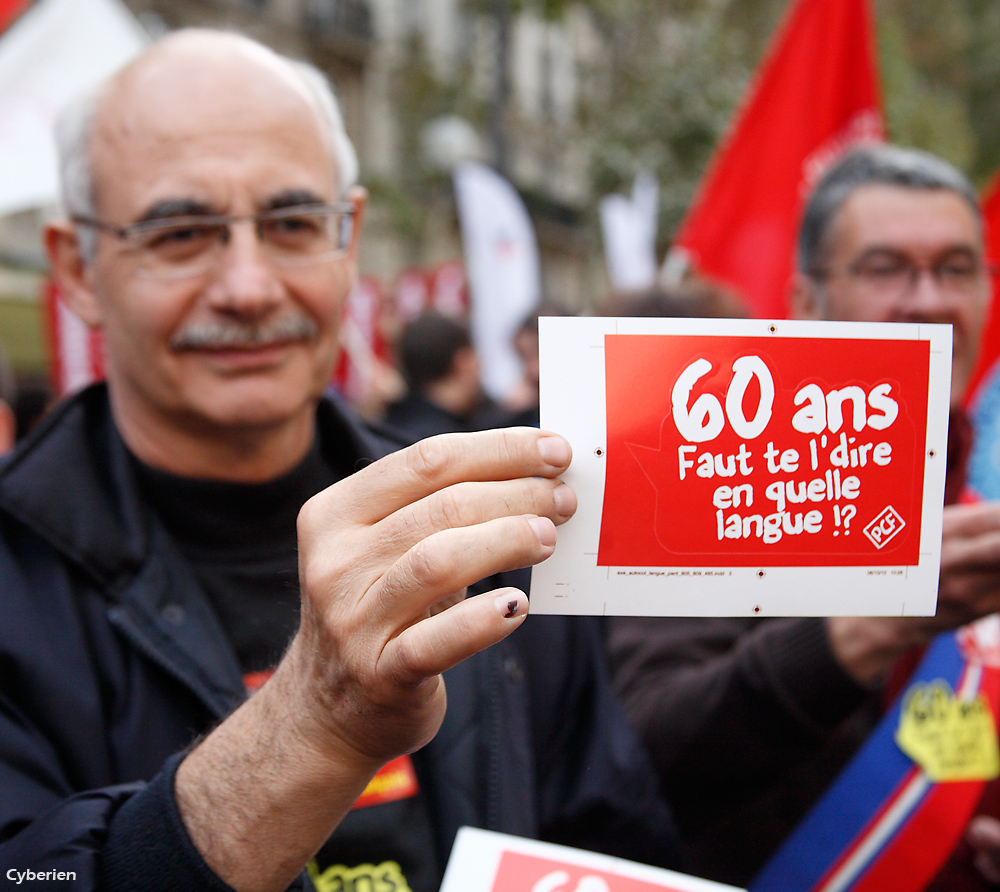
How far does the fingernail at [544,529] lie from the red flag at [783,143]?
2.31m

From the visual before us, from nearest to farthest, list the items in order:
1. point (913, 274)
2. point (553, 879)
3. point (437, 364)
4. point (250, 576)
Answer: point (553, 879), point (250, 576), point (913, 274), point (437, 364)

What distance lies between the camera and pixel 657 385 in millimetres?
862

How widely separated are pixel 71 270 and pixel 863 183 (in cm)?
142

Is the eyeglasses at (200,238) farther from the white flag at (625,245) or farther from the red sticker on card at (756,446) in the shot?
the white flag at (625,245)

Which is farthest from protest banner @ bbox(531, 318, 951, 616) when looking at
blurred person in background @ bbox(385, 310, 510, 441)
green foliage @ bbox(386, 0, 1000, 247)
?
green foliage @ bbox(386, 0, 1000, 247)

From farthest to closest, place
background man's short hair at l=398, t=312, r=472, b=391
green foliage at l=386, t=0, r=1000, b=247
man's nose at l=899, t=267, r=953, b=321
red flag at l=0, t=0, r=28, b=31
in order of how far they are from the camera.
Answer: green foliage at l=386, t=0, r=1000, b=247 < background man's short hair at l=398, t=312, r=472, b=391 < red flag at l=0, t=0, r=28, b=31 < man's nose at l=899, t=267, r=953, b=321

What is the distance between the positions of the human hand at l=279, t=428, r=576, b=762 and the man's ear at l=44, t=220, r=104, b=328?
2.93 ft

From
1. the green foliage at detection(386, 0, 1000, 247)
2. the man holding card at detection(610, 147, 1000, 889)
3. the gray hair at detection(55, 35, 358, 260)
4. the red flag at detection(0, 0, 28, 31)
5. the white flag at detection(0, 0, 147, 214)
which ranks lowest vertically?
the man holding card at detection(610, 147, 1000, 889)

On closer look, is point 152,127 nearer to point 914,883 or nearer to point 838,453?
point 838,453

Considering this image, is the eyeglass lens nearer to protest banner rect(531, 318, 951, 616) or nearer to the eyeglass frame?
protest banner rect(531, 318, 951, 616)

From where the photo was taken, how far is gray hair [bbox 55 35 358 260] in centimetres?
147

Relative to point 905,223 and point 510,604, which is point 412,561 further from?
point 905,223

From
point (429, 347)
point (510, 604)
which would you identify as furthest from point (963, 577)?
point (429, 347)

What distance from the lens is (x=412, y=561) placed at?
2.62ft
